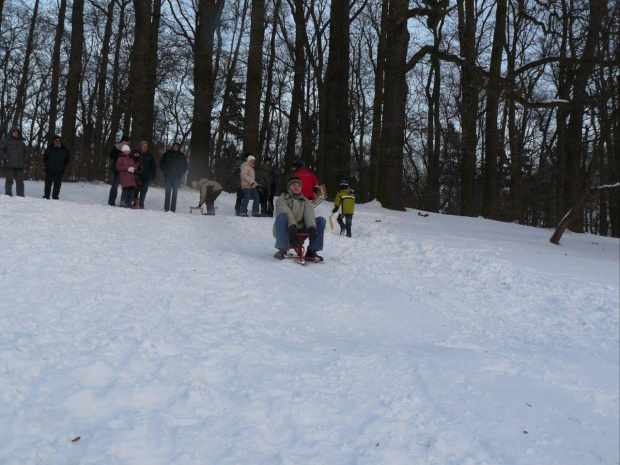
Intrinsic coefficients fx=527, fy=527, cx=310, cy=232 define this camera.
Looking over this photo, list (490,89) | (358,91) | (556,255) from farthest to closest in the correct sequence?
(358,91)
(490,89)
(556,255)

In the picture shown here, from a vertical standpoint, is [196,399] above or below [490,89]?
below

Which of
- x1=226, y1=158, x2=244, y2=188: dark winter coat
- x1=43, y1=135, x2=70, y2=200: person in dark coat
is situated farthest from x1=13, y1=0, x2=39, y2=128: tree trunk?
x1=226, y1=158, x2=244, y2=188: dark winter coat

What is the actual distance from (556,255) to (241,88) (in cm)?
2476

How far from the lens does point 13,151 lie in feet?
40.2

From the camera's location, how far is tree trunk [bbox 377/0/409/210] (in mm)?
16703

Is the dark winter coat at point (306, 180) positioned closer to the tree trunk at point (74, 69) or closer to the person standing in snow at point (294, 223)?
the person standing in snow at point (294, 223)

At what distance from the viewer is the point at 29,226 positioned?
837 cm

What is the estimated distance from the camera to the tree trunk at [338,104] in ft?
61.6

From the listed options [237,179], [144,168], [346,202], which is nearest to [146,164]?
[144,168]

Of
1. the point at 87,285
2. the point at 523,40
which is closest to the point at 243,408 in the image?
the point at 87,285

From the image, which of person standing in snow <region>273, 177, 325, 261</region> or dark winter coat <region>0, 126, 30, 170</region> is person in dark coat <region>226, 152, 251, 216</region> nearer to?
dark winter coat <region>0, 126, 30, 170</region>

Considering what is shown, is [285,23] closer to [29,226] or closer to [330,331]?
[29,226]

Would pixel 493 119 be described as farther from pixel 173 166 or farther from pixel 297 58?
pixel 173 166

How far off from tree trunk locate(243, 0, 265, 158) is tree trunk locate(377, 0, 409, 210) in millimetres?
4417
